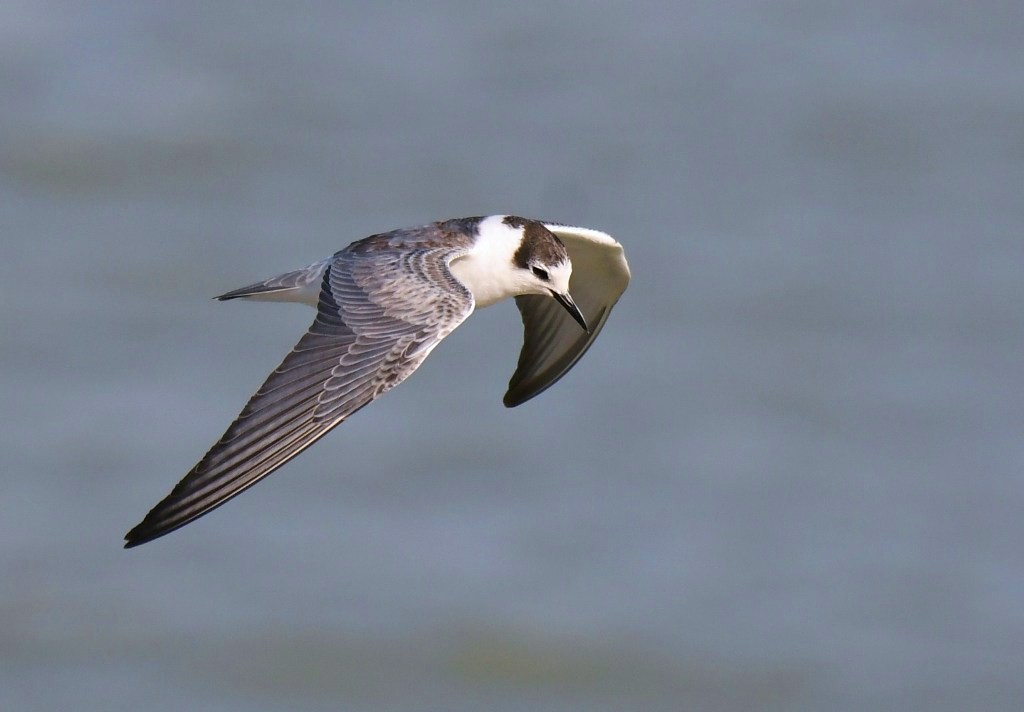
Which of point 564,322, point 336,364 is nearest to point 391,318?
point 336,364

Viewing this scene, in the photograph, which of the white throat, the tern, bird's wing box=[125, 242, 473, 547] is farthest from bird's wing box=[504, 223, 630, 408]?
bird's wing box=[125, 242, 473, 547]

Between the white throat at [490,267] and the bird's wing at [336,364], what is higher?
the white throat at [490,267]

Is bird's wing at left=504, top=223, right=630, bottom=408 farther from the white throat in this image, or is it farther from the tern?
the white throat

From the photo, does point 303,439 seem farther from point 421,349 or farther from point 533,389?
point 533,389

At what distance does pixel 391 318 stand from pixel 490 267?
1619 millimetres

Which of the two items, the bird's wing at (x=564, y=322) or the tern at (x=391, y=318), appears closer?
the tern at (x=391, y=318)

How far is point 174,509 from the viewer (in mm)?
8742

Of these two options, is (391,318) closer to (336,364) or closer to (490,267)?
(336,364)

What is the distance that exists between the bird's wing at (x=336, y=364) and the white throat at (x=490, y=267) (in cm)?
36

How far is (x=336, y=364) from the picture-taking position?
9805 mm

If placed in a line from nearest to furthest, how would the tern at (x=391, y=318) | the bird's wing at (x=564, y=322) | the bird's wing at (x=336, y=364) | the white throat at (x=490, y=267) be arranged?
1. the bird's wing at (x=336, y=364)
2. the tern at (x=391, y=318)
3. the white throat at (x=490, y=267)
4. the bird's wing at (x=564, y=322)

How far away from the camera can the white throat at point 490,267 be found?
38.1ft

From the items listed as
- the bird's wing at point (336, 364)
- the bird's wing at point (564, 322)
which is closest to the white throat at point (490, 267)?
the bird's wing at point (336, 364)

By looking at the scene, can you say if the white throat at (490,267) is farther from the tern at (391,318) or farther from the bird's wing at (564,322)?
the bird's wing at (564,322)
